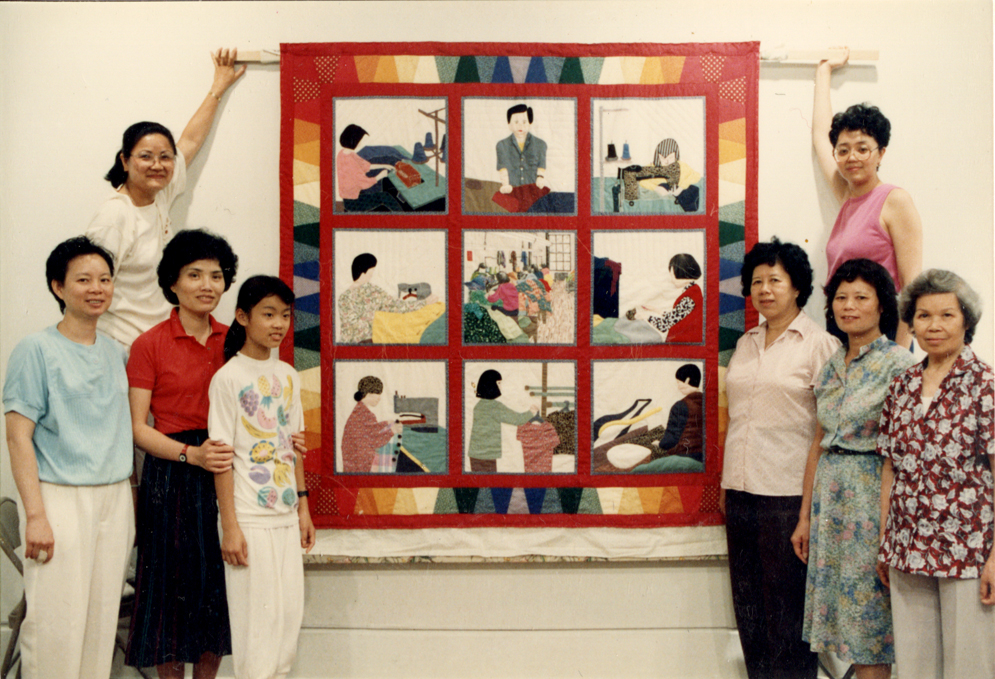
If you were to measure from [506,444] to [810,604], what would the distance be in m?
1.10

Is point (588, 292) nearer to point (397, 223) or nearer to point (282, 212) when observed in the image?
point (397, 223)

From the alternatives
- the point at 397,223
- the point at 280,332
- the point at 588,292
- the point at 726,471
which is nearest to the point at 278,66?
the point at 397,223

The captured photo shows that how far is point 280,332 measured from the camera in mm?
1931

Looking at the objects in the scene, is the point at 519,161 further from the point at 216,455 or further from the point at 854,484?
the point at 854,484

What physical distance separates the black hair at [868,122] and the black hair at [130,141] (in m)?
2.32

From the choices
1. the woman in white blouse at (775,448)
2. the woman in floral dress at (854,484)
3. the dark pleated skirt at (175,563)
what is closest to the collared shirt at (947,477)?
the woman in floral dress at (854,484)

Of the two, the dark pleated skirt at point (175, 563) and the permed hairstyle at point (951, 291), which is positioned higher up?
the permed hairstyle at point (951, 291)

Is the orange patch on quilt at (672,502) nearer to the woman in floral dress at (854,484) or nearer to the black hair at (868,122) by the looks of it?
the woman in floral dress at (854,484)

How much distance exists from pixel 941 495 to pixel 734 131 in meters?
1.38

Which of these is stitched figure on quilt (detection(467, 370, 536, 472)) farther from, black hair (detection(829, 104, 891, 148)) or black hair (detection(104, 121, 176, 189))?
black hair (detection(829, 104, 891, 148))

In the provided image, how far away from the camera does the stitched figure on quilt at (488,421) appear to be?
2.39 m

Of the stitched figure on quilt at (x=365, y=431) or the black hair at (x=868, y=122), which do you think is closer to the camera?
the black hair at (x=868, y=122)

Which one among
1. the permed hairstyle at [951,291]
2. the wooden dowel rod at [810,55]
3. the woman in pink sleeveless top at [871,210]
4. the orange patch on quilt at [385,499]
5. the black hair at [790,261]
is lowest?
the orange patch on quilt at [385,499]

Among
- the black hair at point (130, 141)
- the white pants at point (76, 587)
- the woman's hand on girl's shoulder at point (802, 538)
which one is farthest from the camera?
the black hair at point (130, 141)
